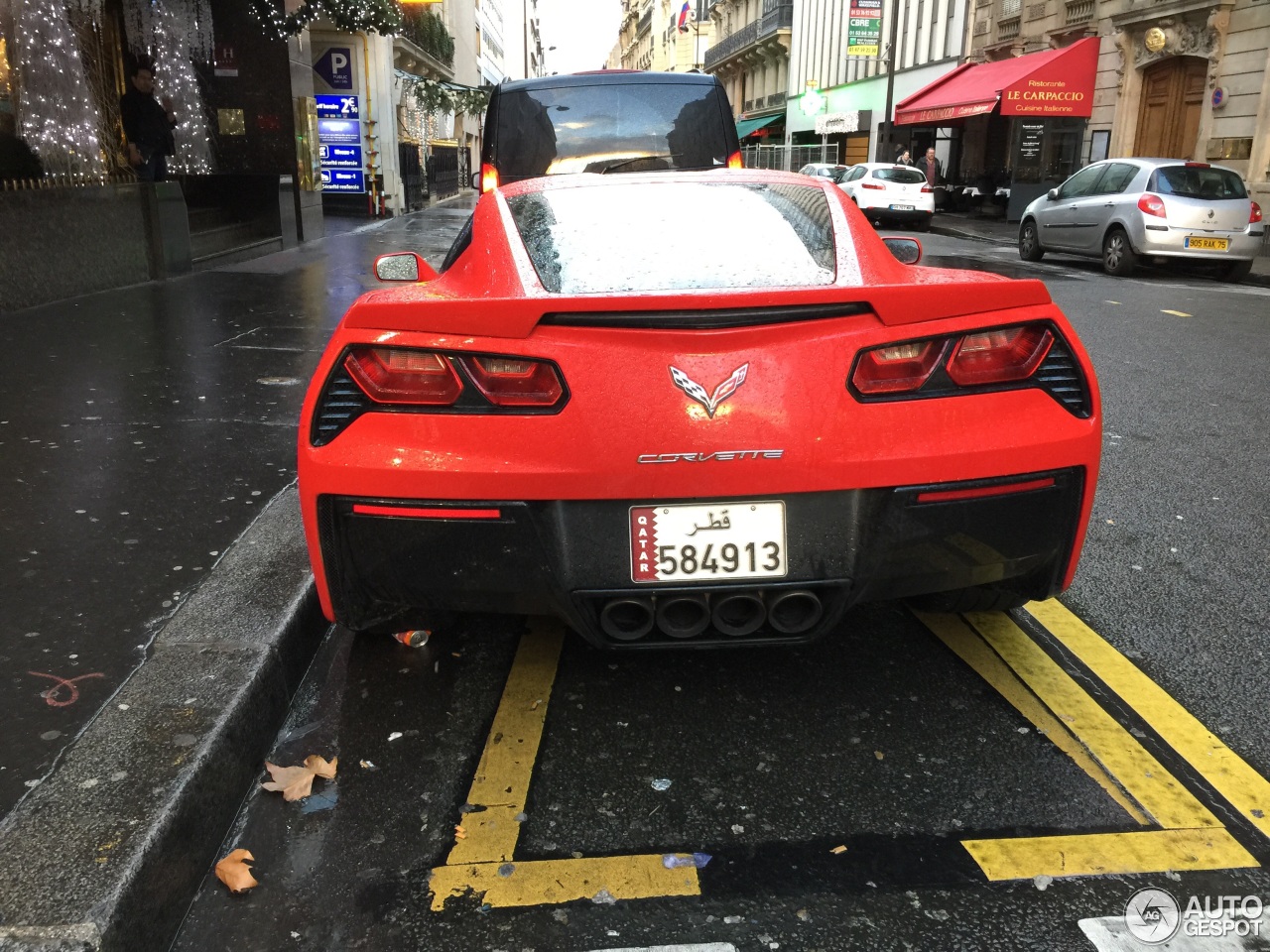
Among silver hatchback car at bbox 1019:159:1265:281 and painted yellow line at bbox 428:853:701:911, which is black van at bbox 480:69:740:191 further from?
silver hatchback car at bbox 1019:159:1265:281

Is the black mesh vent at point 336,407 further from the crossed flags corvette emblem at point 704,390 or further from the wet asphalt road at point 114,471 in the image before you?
the wet asphalt road at point 114,471

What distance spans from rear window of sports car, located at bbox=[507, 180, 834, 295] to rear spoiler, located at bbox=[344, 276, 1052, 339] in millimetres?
157

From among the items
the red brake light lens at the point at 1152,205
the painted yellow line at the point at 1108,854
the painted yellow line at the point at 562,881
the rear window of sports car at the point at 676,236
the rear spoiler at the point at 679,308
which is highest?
the rear window of sports car at the point at 676,236

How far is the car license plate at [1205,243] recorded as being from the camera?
558 inches

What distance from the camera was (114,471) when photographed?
4480 mm

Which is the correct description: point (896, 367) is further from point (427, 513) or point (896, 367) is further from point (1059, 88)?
point (1059, 88)

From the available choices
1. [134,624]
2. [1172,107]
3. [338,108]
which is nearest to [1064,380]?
[134,624]

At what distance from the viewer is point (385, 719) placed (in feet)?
8.93

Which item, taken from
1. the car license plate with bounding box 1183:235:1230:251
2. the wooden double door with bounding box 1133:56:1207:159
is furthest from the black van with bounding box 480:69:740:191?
the wooden double door with bounding box 1133:56:1207:159

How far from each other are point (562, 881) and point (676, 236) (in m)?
1.76

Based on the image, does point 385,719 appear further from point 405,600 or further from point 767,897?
point 767,897

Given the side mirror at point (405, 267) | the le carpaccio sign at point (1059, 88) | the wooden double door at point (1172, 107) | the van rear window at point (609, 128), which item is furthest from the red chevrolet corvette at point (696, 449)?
the le carpaccio sign at point (1059, 88)

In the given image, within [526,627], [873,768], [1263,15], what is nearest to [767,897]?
[873,768]

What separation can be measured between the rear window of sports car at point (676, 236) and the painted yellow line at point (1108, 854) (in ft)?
4.35
